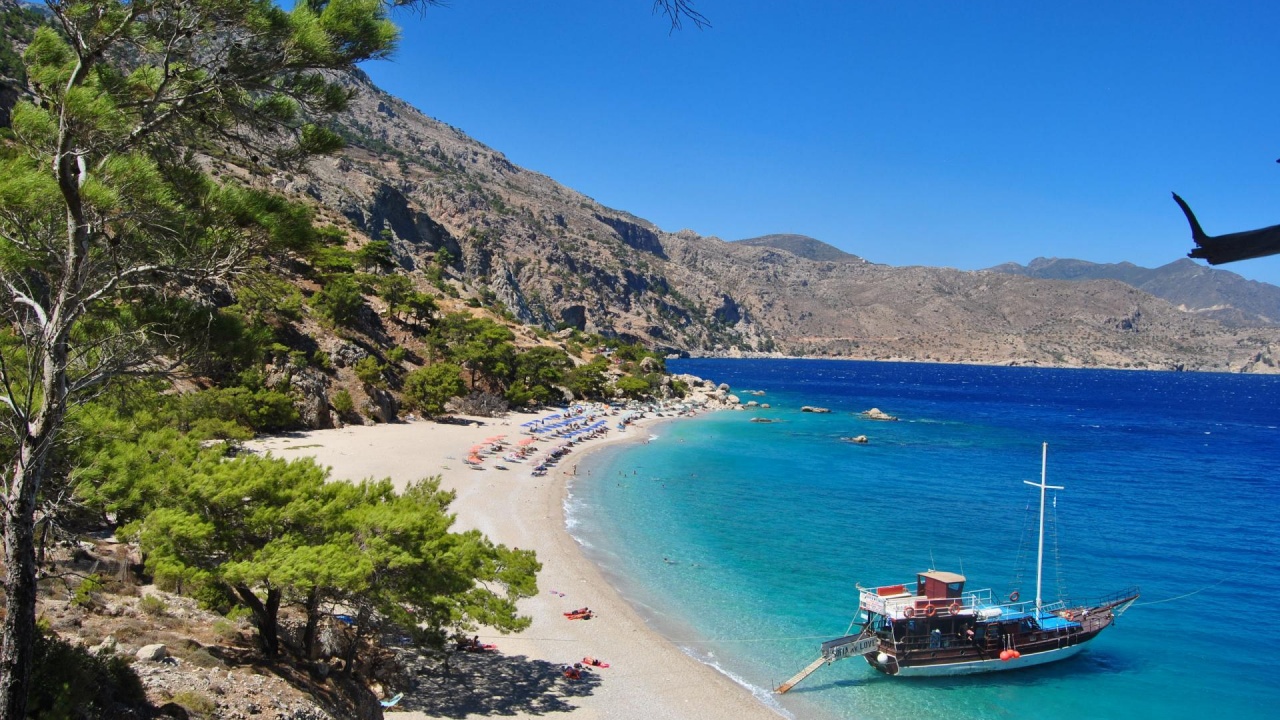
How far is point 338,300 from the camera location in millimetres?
48656

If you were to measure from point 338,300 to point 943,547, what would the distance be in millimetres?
40259

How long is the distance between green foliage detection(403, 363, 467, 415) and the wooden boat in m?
33.6

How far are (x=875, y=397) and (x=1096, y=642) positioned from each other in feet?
290

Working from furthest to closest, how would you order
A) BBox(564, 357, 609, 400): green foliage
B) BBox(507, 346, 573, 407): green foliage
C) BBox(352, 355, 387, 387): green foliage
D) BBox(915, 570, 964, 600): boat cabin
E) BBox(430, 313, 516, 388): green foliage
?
BBox(564, 357, 609, 400): green foliage < BBox(507, 346, 573, 407): green foliage < BBox(430, 313, 516, 388): green foliage < BBox(352, 355, 387, 387): green foliage < BBox(915, 570, 964, 600): boat cabin

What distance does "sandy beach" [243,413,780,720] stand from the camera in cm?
1404

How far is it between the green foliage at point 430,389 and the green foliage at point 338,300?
7085 millimetres

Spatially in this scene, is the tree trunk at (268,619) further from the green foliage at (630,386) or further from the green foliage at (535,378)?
the green foliage at (630,386)

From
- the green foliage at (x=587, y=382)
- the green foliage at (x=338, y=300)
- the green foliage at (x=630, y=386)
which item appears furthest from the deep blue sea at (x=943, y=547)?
the green foliage at (x=338, y=300)

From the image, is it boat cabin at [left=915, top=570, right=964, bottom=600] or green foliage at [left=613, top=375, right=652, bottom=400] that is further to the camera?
green foliage at [left=613, top=375, right=652, bottom=400]

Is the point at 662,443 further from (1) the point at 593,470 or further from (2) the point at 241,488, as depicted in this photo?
(2) the point at 241,488

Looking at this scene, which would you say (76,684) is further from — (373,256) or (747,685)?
(373,256)

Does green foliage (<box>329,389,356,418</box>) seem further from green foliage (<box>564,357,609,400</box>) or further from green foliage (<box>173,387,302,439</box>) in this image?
green foliage (<box>564,357,609,400</box>)

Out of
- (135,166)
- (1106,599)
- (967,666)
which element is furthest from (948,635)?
(135,166)

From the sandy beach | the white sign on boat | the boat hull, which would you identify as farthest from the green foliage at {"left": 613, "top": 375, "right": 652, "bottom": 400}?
the white sign on boat
